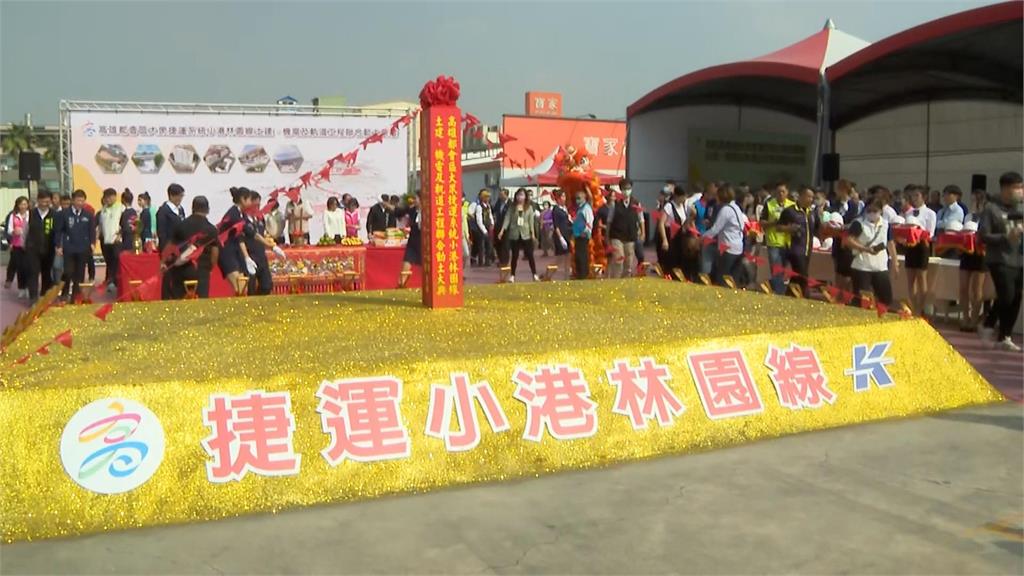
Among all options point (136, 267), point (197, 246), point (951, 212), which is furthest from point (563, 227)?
point (197, 246)

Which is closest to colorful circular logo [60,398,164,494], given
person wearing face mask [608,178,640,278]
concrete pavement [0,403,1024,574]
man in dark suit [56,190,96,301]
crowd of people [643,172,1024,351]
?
concrete pavement [0,403,1024,574]

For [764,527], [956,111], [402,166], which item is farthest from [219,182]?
[956,111]

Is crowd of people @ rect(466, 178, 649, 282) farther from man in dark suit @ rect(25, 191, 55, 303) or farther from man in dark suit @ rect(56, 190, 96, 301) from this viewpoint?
man in dark suit @ rect(25, 191, 55, 303)

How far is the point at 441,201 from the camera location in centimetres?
594

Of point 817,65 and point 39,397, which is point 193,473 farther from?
point 817,65

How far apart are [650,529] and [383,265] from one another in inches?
329

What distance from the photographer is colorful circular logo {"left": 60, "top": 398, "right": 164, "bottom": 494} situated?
3.60 meters

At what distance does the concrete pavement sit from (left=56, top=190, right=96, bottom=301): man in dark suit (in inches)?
298

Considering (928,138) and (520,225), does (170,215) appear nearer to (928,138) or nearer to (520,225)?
(520,225)

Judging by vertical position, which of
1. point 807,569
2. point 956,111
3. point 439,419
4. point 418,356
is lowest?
point 807,569

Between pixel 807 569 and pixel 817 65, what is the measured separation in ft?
58.8

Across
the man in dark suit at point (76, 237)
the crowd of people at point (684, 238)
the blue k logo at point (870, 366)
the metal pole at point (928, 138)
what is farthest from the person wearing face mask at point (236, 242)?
the metal pole at point (928, 138)

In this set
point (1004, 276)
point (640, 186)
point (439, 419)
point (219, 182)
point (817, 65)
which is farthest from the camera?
point (640, 186)

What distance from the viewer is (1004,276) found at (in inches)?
289
